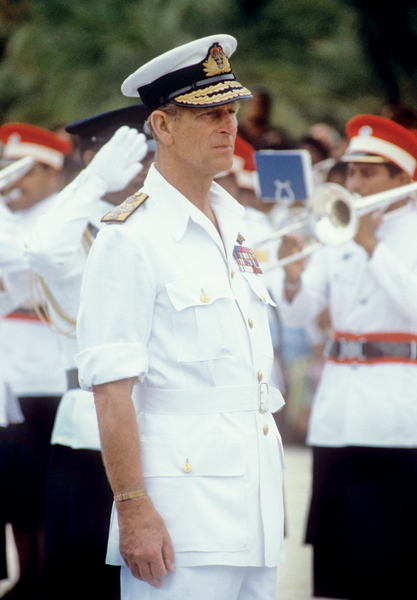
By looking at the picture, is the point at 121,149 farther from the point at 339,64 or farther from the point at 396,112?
the point at 339,64

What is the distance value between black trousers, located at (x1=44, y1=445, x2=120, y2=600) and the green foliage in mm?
10979

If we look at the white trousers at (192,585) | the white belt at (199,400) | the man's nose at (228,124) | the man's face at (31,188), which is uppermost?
the man's nose at (228,124)

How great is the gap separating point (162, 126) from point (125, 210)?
0.25m

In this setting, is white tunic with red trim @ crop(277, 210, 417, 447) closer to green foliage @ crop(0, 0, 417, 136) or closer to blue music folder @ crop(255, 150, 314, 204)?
blue music folder @ crop(255, 150, 314, 204)

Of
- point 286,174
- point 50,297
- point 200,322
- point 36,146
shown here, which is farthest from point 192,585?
point 36,146

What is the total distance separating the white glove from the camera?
337 centimetres

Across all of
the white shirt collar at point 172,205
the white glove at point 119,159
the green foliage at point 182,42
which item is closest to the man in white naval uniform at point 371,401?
the white glove at point 119,159

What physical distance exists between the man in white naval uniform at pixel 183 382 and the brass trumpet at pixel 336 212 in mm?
1826

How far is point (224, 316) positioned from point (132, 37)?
1341 centimetres

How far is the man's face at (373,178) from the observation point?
4328mm

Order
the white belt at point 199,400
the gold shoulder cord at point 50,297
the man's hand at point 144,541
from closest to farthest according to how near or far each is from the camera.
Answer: the man's hand at point 144,541 < the white belt at point 199,400 < the gold shoulder cord at point 50,297

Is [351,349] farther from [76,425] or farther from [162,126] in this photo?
[162,126]

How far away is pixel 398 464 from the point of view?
4145 millimetres

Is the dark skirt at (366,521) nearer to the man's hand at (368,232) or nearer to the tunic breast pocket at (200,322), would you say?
the man's hand at (368,232)
